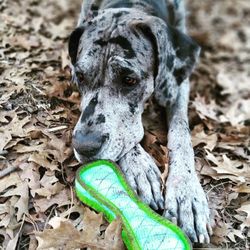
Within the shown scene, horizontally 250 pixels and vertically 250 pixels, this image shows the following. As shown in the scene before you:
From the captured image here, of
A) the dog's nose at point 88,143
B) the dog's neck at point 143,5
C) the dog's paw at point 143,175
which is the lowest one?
the dog's paw at point 143,175

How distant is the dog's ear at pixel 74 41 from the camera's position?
3637 millimetres

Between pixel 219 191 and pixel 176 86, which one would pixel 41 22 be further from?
pixel 219 191

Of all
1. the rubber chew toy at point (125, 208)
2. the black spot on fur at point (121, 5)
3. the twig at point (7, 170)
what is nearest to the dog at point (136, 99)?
the rubber chew toy at point (125, 208)

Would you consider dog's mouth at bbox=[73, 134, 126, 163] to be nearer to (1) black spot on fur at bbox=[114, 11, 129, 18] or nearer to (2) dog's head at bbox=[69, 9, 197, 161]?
(2) dog's head at bbox=[69, 9, 197, 161]

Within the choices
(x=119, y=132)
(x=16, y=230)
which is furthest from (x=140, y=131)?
(x=16, y=230)

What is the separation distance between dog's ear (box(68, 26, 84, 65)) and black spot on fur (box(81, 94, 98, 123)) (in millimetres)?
631

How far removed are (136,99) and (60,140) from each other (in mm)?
649

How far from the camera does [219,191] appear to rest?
11.1 feet

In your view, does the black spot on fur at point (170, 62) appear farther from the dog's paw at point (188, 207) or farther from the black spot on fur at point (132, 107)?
the dog's paw at point (188, 207)

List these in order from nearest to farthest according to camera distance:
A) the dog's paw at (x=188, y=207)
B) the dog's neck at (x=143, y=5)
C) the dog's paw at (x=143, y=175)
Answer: the dog's paw at (x=188, y=207)
the dog's paw at (x=143, y=175)
the dog's neck at (x=143, y=5)

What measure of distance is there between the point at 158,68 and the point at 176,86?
0.40 meters

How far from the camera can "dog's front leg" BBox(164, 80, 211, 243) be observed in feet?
9.23

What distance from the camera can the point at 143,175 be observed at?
9.97ft

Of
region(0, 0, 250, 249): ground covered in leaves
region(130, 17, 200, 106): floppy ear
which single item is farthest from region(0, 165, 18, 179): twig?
region(130, 17, 200, 106): floppy ear
